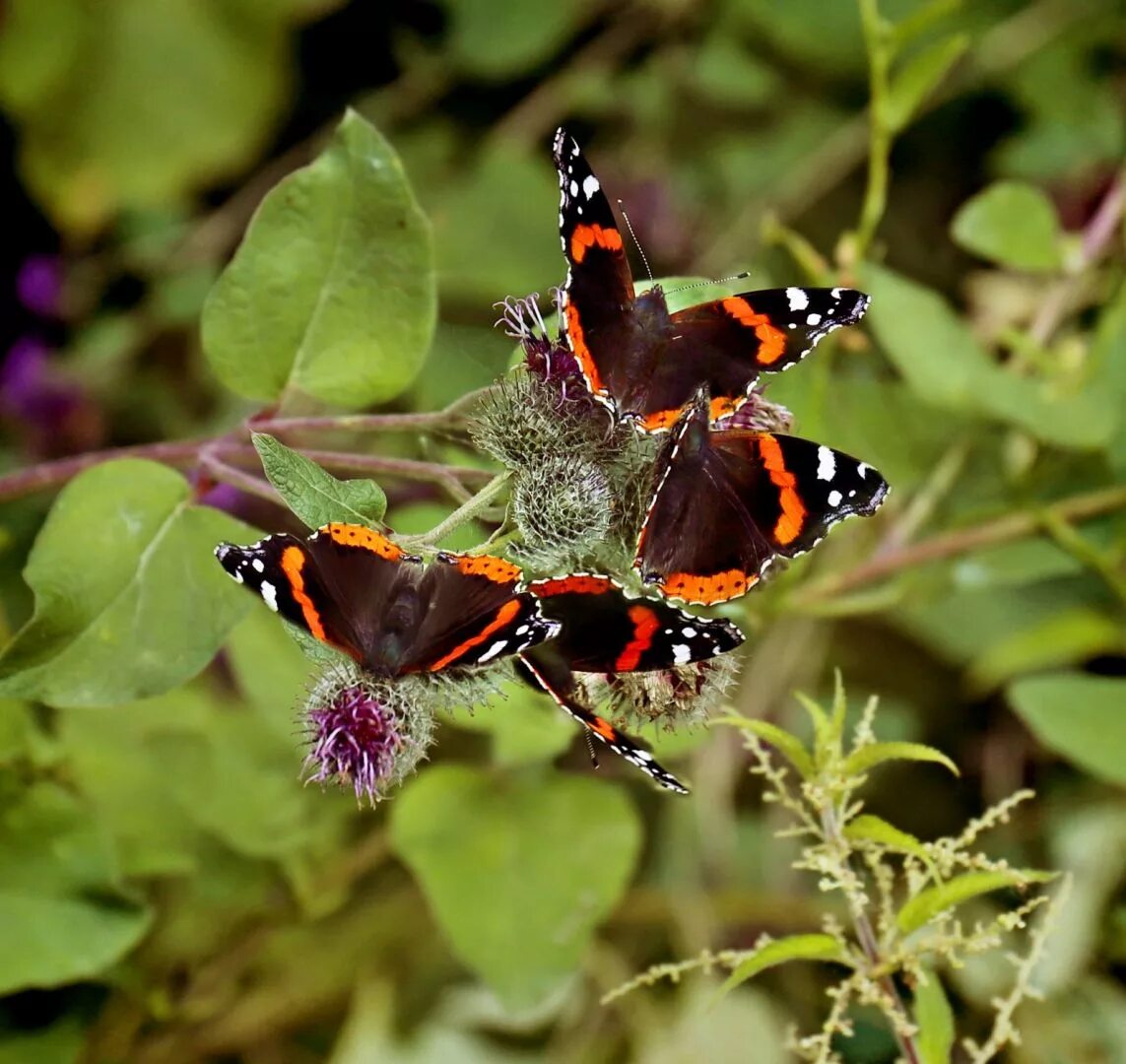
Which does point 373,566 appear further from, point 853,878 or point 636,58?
point 636,58

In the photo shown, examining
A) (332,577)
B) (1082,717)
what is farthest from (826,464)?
(1082,717)

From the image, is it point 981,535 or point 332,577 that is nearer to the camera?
point 332,577

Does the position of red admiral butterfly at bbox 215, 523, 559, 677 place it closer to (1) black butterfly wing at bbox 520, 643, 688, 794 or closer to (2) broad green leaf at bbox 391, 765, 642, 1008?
(1) black butterfly wing at bbox 520, 643, 688, 794

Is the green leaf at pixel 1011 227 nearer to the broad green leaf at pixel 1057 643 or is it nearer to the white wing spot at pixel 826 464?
the broad green leaf at pixel 1057 643

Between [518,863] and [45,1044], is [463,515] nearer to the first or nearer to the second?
[518,863]

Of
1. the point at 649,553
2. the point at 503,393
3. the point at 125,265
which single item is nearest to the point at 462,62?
the point at 125,265

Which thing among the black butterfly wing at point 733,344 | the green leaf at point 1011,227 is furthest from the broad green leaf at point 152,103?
the black butterfly wing at point 733,344

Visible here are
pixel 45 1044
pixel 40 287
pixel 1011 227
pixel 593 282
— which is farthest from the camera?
pixel 40 287
